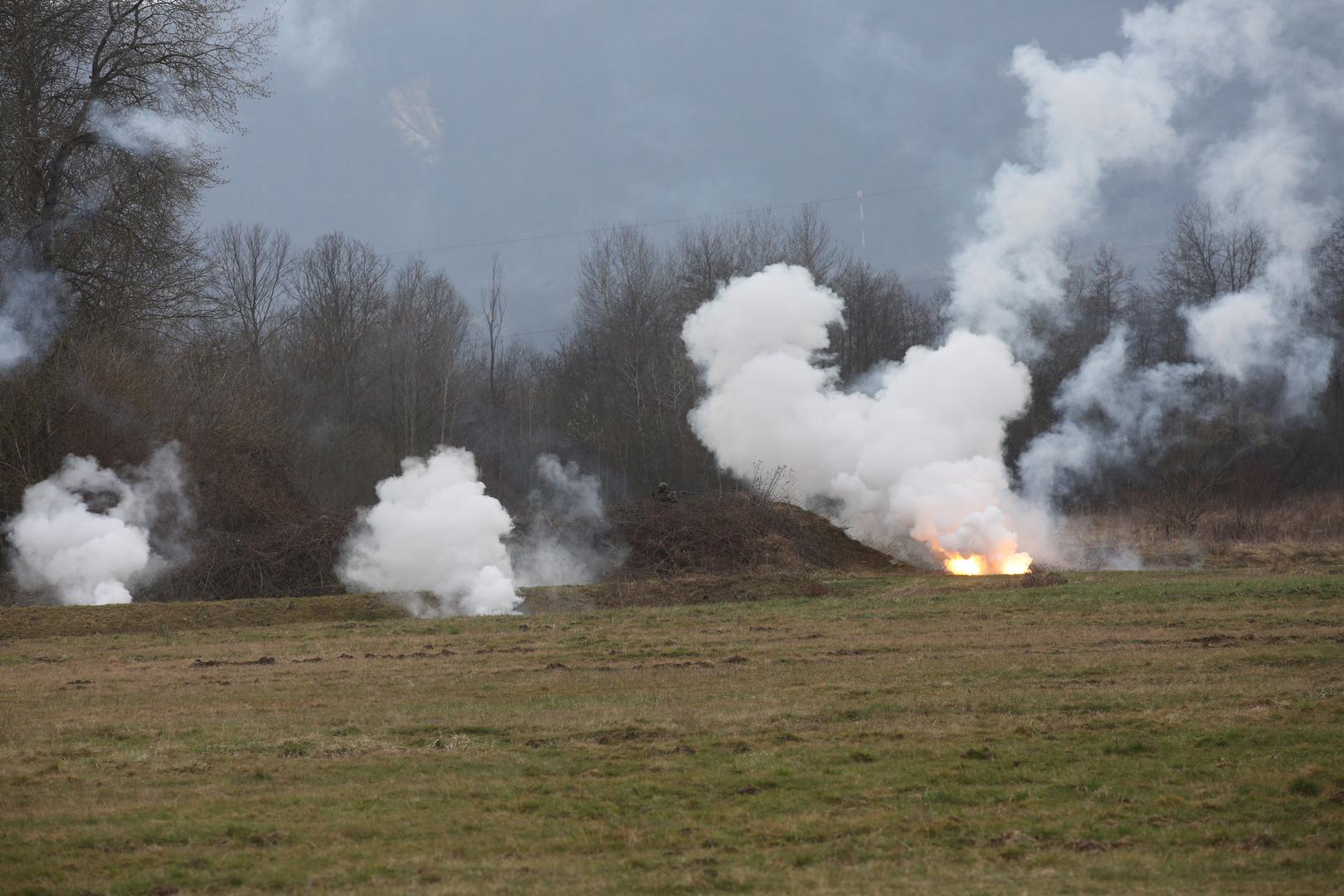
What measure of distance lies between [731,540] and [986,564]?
218 inches

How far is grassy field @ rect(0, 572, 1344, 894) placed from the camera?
748 centimetres

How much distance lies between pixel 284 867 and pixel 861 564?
23165mm

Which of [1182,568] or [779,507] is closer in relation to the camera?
[1182,568]

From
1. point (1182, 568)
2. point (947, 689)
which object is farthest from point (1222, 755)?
point (1182, 568)

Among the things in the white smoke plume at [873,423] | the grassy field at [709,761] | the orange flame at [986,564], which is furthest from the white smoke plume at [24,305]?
the orange flame at [986,564]

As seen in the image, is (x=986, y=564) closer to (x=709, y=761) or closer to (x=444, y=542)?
(x=444, y=542)

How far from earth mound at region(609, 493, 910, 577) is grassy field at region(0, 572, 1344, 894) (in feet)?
32.0

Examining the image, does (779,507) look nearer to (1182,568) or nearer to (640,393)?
(1182,568)

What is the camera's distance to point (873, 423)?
3002 cm

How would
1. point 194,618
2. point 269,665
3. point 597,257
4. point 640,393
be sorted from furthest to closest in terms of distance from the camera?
point 597,257 < point 640,393 < point 194,618 < point 269,665

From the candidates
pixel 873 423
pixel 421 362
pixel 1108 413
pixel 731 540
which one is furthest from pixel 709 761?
pixel 421 362

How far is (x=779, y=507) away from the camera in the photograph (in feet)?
101

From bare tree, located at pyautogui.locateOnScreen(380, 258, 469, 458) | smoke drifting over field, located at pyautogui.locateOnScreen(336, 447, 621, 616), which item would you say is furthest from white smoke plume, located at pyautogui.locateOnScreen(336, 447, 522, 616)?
bare tree, located at pyautogui.locateOnScreen(380, 258, 469, 458)

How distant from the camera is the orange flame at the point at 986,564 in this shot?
26781 mm
